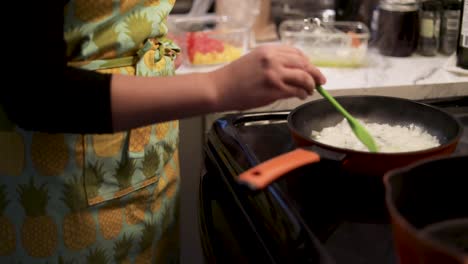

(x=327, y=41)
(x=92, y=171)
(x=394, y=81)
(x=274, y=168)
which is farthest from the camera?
(x=327, y=41)

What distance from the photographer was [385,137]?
75cm

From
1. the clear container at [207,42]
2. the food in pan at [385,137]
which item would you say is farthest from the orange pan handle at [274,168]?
the clear container at [207,42]

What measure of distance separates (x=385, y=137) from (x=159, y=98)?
1.09ft

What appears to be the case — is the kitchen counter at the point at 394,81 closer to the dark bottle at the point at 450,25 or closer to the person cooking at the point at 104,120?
the dark bottle at the point at 450,25

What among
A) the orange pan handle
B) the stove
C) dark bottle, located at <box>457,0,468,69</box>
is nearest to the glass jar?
dark bottle, located at <box>457,0,468,69</box>

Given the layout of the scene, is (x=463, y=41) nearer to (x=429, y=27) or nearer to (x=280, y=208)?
(x=429, y=27)

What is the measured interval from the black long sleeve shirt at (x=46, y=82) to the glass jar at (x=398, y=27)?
852mm

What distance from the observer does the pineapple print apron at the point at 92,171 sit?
0.69m

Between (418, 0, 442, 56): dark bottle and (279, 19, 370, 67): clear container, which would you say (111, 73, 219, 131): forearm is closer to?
(279, 19, 370, 67): clear container

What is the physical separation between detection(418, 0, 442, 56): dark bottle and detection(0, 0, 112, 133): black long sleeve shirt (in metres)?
0.91

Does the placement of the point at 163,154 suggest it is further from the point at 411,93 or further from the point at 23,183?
the point at 411,93

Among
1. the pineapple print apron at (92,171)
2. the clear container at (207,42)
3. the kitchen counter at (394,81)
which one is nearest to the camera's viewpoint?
the pineapple print apron at (92,171)

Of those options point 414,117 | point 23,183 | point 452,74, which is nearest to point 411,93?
point 452,74

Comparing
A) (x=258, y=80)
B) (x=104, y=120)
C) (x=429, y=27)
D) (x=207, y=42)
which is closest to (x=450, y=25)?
(x=429, y=27)
